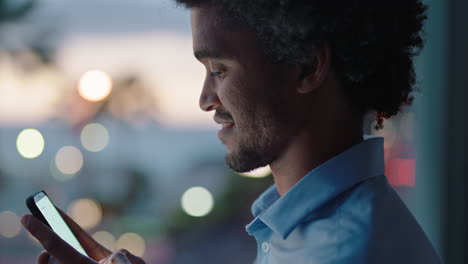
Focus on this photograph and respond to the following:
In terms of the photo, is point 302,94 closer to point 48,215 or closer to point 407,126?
point 48,215

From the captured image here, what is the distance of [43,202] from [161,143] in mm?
1069

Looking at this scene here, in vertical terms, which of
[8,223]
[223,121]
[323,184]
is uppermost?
[223,121]

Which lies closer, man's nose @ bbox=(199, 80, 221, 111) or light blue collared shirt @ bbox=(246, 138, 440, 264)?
light blue collared shirt @ bbox=(246, 138, 440, 264)

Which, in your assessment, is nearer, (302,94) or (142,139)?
(302,94)

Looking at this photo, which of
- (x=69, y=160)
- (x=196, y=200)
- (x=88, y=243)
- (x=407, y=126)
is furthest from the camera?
(x=196, y=200)

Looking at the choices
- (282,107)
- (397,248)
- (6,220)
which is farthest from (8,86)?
(397,248)

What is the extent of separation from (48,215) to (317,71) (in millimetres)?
492

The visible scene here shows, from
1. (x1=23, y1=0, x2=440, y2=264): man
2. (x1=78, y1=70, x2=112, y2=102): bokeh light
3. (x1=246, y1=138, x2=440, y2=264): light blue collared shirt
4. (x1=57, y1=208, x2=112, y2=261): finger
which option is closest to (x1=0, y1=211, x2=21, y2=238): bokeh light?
(x1=78, y1=70, x2=112, y2=102): bokeh light

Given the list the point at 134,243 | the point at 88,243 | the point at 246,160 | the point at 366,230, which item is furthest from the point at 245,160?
the point at 134,243

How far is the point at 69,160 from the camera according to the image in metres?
1.94

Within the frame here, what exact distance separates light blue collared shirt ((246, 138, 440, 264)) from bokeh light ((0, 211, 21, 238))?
45.6 inches

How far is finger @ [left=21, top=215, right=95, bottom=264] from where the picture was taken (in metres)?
0.70

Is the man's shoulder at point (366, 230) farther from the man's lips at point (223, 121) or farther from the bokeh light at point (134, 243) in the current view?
the bokeh light at point (134, 243)

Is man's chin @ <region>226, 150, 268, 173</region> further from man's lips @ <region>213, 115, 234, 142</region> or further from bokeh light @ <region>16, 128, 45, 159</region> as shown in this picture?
bokeh light @ <region>16, 128, 45, 159</region>
